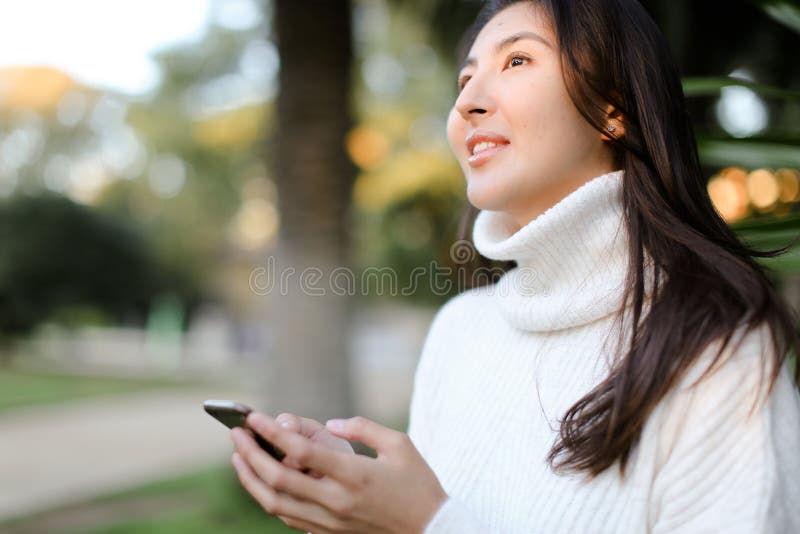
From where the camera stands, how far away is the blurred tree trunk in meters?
4.78

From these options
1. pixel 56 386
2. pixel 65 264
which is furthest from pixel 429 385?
pixel 65 264

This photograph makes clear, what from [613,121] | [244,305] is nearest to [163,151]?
[244,305]

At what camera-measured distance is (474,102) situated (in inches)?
53.6

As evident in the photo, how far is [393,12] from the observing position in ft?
17.9

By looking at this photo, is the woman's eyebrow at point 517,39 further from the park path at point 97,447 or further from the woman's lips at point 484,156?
the park path at point 97,447

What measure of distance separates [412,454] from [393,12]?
482cm

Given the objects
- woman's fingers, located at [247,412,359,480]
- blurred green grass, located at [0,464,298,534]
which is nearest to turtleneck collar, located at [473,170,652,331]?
woman's fingers, located at [247,412,359,480]

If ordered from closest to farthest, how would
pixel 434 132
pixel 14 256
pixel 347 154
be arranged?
pixel 347 154 < pixel 434 132 < pixel 14 256

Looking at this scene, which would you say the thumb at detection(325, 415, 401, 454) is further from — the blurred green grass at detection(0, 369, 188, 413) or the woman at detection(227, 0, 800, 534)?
the blurred green grass at detection(0, 369, 188, 413)

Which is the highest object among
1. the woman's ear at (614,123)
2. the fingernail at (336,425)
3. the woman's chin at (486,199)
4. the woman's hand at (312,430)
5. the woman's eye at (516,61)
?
the woman's eye at (516,61)

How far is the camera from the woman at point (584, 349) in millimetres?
1041

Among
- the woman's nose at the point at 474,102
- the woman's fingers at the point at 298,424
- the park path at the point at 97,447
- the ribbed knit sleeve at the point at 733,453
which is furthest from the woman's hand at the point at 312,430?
the park path at the point at 97,447

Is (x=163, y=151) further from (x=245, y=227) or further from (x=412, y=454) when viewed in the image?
(x=412, y=454)

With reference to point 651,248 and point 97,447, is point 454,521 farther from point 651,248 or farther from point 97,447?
point 97,447
